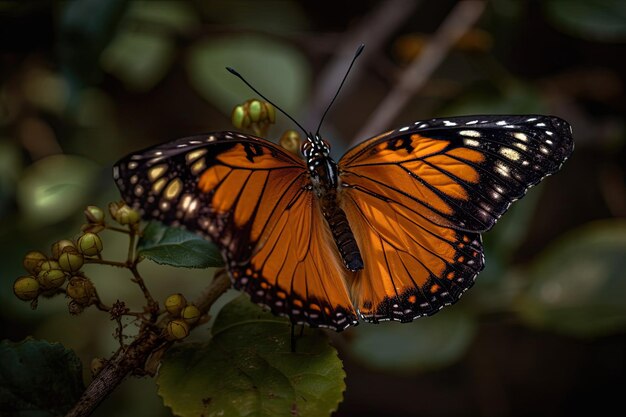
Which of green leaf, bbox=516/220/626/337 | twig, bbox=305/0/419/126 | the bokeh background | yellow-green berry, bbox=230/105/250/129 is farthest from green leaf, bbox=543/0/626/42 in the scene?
yellow-green berry, bbox=230/105/250/129

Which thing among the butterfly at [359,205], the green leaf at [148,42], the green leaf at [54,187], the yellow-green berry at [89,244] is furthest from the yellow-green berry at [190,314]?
the green leaf at [148,42]

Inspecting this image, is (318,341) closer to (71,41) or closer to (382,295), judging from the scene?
(382,295)

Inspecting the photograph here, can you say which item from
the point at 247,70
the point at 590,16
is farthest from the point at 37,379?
the point at 590,16

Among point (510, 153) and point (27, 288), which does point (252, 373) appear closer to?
point (27, 288)

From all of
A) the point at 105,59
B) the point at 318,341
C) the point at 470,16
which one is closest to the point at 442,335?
the point at 318,341

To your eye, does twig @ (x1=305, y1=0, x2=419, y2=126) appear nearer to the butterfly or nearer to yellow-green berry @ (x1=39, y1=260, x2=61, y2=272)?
the butterfly

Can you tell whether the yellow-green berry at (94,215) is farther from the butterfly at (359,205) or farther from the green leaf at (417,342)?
the green leaf at (417,342)
